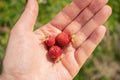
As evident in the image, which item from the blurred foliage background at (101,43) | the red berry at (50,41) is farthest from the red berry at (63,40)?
the blurred foliage background at (101,43)

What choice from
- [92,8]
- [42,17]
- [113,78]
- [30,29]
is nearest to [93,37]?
[92,8]

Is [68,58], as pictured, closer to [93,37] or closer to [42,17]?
[93,37]

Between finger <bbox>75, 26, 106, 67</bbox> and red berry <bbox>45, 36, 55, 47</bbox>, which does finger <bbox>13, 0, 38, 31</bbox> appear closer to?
red berry <bbox>45, 36, 55, 47</bbox>

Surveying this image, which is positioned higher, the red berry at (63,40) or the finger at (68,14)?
the finger at (68,14)

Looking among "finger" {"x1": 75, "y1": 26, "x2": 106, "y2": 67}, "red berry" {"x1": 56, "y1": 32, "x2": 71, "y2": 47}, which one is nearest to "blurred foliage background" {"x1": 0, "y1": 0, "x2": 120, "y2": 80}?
"finger" {"x1": 75, "y1": 26, "x2": 106, "y2": 67}

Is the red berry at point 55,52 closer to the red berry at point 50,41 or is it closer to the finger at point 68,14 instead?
the red berry at point 50,41
